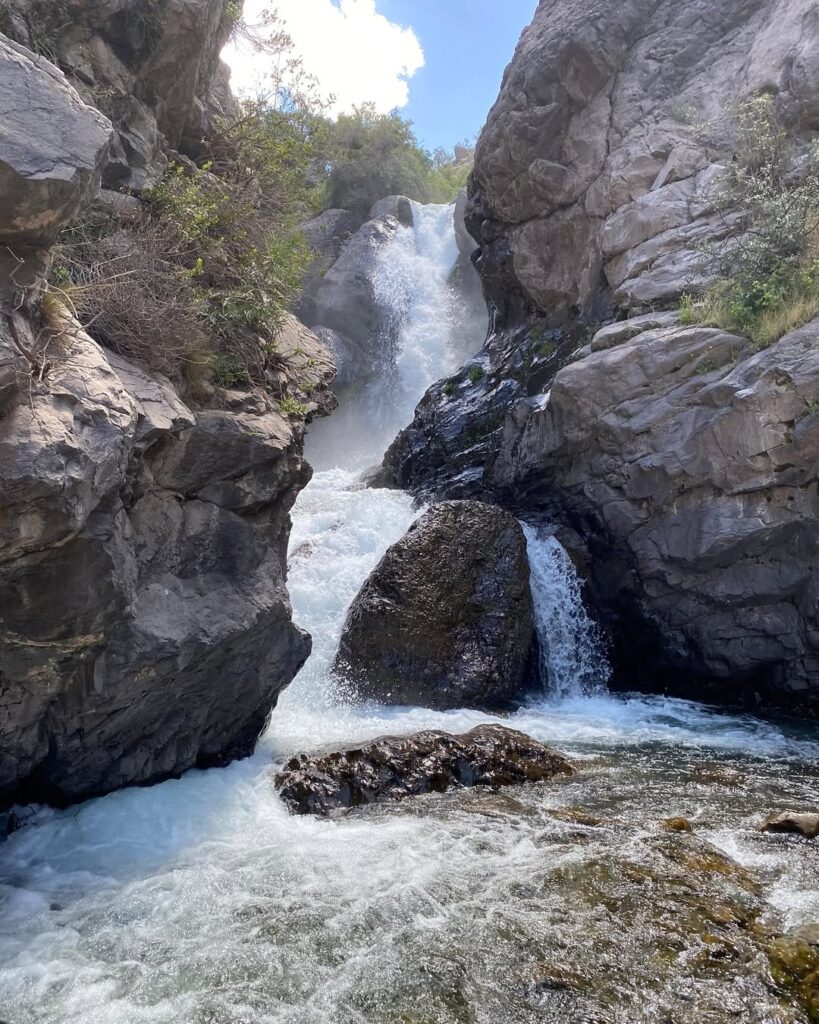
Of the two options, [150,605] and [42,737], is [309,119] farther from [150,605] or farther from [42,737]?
[42,737]

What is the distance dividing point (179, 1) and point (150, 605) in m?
7.11

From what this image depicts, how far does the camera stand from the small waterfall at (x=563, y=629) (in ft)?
41.3

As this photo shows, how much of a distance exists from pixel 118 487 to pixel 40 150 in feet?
7.67

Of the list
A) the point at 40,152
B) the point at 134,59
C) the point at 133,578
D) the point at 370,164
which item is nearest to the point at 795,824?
the point at 133,578

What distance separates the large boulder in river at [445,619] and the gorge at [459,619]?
2.1 inches

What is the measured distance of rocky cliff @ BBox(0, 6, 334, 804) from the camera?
16.8ft

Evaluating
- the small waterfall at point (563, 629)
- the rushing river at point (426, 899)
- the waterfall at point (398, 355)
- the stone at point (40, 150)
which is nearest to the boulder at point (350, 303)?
the waterfall at point (398, 355)

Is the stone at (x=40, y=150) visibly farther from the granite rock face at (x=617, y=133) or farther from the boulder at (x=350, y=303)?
the boulder at (x=350, y=303)

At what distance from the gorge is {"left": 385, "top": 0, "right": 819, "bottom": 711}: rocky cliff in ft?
0.20

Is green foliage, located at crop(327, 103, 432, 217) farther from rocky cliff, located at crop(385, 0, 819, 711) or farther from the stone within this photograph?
the stone

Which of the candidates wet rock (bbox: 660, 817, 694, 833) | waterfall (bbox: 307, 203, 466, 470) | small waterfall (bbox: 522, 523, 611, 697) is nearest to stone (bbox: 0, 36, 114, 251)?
wet rock (bbox: 660, 817, 694, 833)

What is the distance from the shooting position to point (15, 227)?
200 inches

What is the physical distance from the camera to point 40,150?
16.3ft

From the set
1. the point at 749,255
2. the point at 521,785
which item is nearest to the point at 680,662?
the point at 521,785
